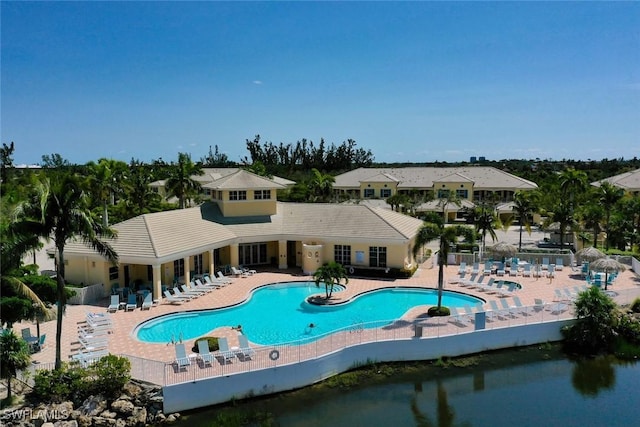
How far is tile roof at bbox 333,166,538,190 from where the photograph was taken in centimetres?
6856

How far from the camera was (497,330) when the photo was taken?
22.0 meters

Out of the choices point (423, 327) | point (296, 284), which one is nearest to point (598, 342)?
point (423, 327)

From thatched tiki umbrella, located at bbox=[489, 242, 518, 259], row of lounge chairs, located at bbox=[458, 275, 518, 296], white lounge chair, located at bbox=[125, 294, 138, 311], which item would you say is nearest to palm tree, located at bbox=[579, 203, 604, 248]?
thatched tiki umbrella, located at bbox=[489, 242, 518, 259]

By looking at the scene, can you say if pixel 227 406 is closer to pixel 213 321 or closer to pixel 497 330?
pixel 213 321

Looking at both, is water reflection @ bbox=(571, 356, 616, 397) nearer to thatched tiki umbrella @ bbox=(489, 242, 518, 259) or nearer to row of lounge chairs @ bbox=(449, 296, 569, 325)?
row of lounge chairs @ bbox=(449, 296, 569, 325)

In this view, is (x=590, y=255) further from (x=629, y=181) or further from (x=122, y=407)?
(x=629, y=181)

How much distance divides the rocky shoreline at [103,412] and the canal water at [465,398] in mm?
1156

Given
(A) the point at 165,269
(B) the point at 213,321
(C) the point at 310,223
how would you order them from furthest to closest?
(C) the point at 310,223
(A) the point at 165,269
(B) the point at 213,321

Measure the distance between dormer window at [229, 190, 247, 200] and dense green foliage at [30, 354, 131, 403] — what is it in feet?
66.8

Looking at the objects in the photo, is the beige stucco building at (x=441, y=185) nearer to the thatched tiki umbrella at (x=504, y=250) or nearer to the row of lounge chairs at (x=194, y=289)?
the thatched tiki umbrella at (x=504, y=250)

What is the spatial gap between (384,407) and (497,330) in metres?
7.45

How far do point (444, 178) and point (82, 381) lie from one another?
60073 mm

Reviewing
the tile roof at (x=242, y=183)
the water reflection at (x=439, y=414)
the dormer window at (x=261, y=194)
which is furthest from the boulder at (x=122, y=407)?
the dormer window at (x=261, y=194)

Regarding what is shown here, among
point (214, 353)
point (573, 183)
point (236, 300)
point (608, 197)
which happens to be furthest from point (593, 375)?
point (573, 183)
